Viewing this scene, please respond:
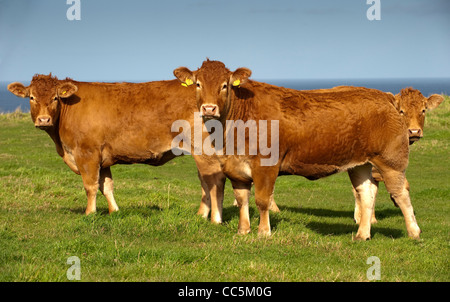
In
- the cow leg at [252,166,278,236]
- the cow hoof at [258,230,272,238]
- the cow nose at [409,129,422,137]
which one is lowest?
the cow hoof at [258,230,272,238]

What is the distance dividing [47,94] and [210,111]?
11.8 ft

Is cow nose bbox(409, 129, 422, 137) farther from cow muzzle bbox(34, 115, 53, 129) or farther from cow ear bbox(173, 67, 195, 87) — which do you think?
cow muzzle bbox(34, 115, 53, 129)

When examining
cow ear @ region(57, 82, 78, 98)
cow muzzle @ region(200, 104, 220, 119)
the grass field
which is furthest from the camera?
cow ear @ region(57, 82, 78, 98)

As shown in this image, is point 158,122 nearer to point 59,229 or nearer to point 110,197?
point 110,197

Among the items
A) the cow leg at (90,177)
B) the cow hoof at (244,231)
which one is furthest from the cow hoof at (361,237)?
the cow leg at (90,177)

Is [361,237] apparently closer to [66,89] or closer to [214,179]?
[214,179]

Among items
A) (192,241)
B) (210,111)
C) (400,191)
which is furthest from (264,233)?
(400,191)

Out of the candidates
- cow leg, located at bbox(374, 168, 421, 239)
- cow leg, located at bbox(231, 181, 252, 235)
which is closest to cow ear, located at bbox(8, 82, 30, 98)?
cow leg, located at bbox(231, 181, 252, 235)

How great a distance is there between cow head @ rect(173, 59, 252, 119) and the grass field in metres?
1.87

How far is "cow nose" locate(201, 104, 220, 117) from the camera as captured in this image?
7.91 m
